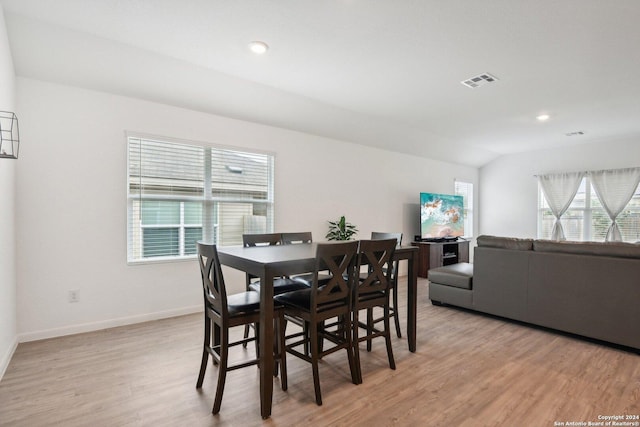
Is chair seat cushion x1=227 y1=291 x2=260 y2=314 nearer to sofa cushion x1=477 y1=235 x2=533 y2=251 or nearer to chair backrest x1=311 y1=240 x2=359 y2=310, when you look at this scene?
chair backrest x1=311 y1=240 x2=359 y2=310

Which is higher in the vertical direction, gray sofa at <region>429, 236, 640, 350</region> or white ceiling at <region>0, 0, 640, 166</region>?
white ceiling at <region>0, 0, 640, 166</region>

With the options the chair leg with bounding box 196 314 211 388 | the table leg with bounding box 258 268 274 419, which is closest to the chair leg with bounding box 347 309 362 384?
the table leg with bounding box 258 268 274 419

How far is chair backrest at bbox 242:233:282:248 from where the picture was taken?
3139 mm

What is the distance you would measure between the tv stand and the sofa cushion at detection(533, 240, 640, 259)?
110 inches

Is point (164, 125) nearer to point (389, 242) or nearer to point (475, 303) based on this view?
point (389, 242)

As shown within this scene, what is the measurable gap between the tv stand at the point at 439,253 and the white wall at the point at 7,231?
5.65m

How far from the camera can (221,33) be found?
2.67 metres

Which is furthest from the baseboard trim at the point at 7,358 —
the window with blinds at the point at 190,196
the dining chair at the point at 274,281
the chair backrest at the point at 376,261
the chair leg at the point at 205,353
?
the chair backrest at the point at 376,261

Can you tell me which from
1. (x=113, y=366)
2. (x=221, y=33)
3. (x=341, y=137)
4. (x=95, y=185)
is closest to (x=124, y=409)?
(x=113, y=366)

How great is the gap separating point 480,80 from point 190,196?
3.53m

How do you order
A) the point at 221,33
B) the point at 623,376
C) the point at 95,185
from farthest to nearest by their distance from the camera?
the point at 95,185
the point at 221,33
the point at 623,376

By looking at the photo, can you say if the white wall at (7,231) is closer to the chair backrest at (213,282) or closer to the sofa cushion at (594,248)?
the chair backrest at (213,282)

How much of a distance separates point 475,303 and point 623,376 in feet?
4.90

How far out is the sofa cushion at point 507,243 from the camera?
3457mm
